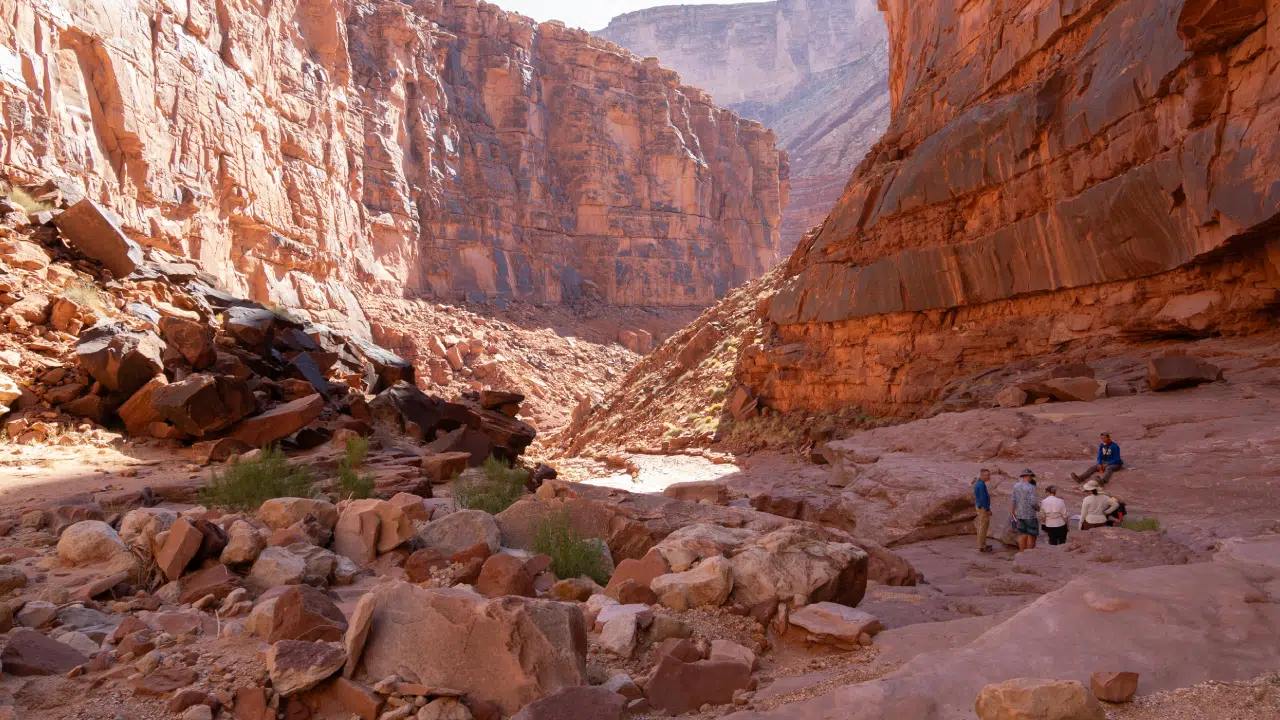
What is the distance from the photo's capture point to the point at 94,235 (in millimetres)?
12836

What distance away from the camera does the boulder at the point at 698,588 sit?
4.54 m

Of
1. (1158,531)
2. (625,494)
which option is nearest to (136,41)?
(625,494)

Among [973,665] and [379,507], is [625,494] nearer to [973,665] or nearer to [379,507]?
[379,507]

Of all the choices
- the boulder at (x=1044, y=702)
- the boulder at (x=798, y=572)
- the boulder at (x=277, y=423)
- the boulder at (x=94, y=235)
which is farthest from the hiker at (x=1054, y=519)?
the boulder at (x=94, y=235)

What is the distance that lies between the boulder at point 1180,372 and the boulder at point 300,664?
12.1 meters

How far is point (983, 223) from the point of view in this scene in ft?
55.9

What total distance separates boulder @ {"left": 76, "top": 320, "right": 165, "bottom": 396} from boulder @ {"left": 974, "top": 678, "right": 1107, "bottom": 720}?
461 inches

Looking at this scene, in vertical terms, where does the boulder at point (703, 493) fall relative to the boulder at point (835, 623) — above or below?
below

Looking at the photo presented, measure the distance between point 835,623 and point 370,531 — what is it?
3643 mm

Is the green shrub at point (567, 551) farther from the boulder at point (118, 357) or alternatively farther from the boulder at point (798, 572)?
the boulder at point (118, 357)

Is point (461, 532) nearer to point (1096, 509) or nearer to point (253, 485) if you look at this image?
point (253, 485)

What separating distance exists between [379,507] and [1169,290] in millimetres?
13416

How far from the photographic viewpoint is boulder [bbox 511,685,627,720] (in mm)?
2979

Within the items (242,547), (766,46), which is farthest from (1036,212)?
(766,46)
